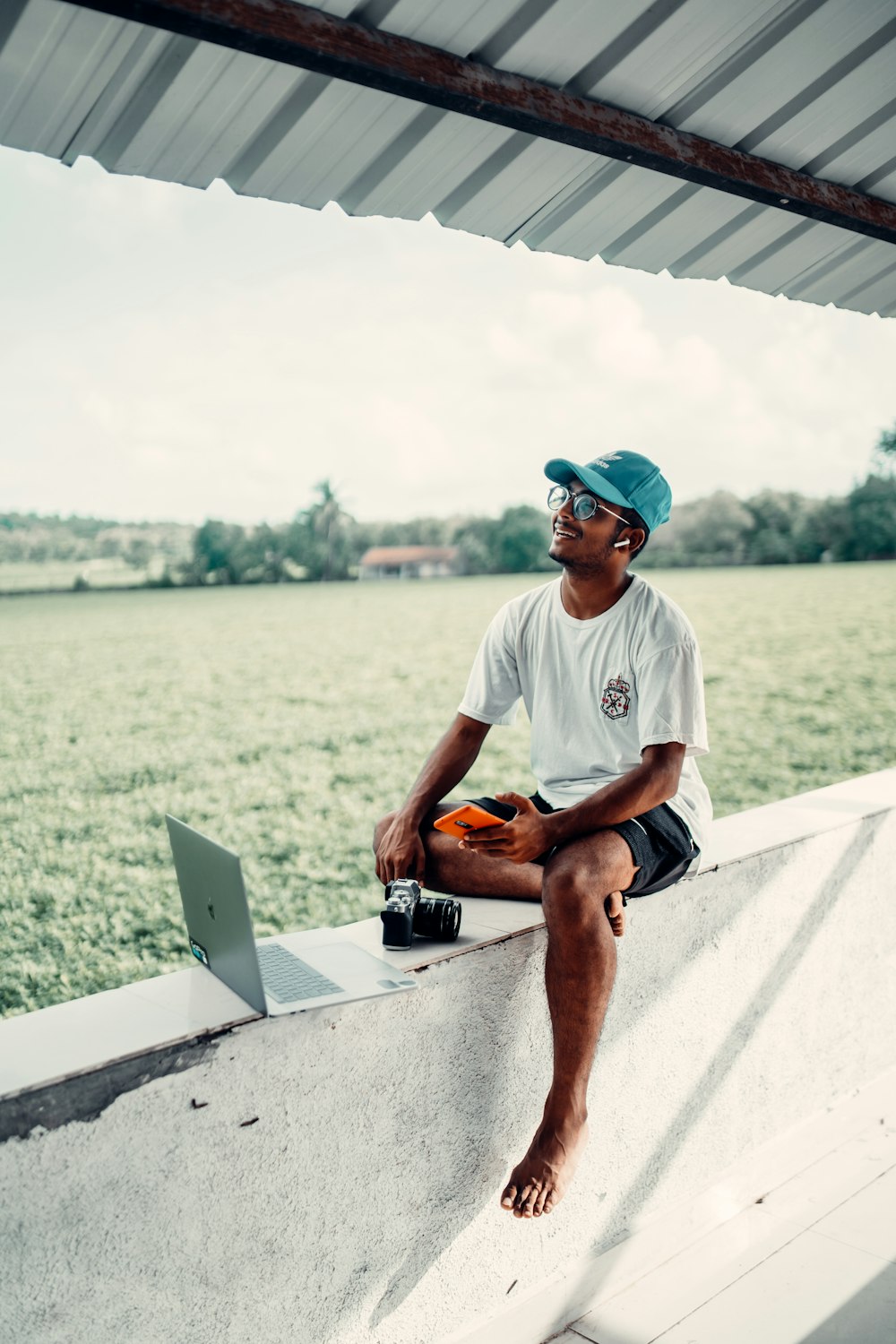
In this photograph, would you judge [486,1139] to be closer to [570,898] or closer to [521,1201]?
[521,1201]

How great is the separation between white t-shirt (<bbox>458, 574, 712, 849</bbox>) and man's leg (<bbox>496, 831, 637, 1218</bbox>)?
0.35 metres

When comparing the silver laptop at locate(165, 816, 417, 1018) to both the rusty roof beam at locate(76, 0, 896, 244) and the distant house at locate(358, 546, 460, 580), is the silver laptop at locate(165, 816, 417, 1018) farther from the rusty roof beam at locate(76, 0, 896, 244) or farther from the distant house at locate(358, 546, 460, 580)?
the distant house at locate(358, 546, 460, 580)

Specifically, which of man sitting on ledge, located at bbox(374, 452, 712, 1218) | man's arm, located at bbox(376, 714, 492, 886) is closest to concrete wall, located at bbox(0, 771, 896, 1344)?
man sitting on ledge, located at bbox(374, 452, 712, 1218)

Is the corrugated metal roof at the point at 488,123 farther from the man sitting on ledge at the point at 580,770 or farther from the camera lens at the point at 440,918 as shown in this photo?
the camera lens at the point at 440,918

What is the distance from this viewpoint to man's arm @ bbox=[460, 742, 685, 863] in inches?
76.1

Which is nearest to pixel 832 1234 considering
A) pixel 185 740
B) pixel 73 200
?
pixel 185 740

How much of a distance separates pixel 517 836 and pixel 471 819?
90 mm

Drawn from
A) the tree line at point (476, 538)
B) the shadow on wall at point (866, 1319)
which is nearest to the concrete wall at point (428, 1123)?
the shadow on wall at point (866, 1319)

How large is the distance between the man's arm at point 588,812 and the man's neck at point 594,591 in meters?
0.38

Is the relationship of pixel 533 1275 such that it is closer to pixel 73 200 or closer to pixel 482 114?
pixel 482 114

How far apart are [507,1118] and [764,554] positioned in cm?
3048

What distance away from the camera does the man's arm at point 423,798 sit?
2230 millimetres

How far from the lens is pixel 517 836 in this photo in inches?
75.6

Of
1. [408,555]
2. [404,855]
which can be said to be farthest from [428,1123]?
[408,555]
